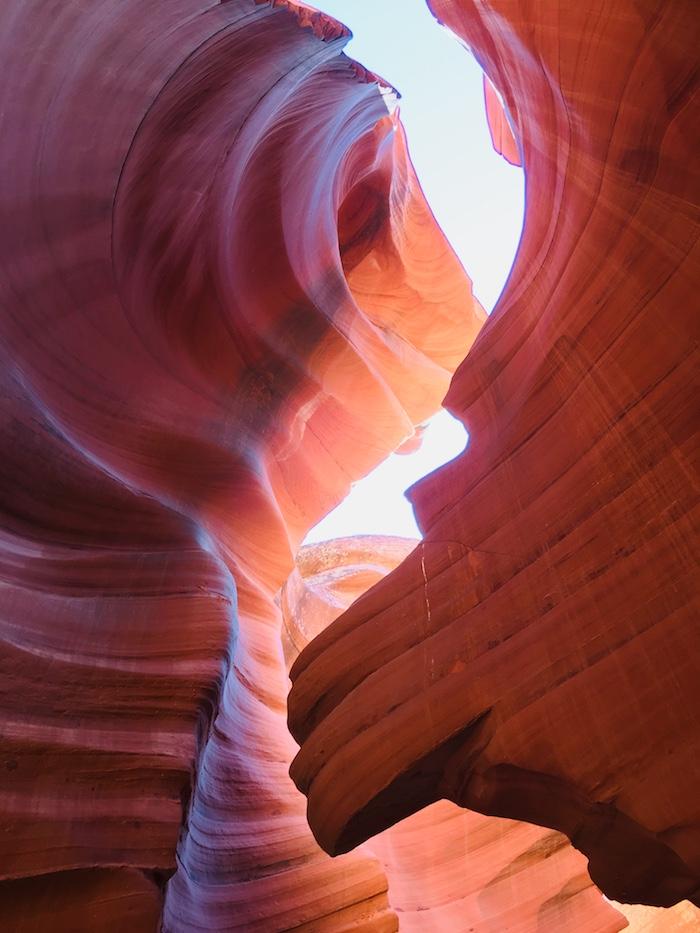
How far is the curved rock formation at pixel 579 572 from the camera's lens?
5.51 ft

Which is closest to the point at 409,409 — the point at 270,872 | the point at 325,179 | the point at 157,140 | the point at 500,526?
the point at 325,179

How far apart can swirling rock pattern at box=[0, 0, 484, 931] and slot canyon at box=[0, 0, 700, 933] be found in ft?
0.05

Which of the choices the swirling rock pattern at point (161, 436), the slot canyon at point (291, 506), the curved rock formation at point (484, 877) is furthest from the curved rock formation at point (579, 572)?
the curved rock formation at point (484, 877)

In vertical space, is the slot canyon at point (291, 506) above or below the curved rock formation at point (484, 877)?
above

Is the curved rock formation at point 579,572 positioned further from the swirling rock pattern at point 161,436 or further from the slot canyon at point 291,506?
the swirling rock pattern at point 161,436

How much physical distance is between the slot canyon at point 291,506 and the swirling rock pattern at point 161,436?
0.05 ft

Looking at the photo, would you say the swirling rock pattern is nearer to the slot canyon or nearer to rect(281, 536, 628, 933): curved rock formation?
the slot canyon

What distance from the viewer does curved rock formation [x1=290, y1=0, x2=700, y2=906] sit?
168 centimetres

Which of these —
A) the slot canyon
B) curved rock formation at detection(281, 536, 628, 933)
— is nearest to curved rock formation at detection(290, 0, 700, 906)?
the slot canyon

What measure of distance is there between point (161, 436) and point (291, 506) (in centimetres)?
189

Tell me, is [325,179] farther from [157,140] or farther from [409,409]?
[409,409]

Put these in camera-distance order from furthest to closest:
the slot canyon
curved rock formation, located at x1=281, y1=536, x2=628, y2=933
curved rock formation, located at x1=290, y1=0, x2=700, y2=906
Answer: curved rock formation, located at x1=281, y1=536, x2=628, y2=933 → the slot canyon → curved rock formation, located at x1=290, y1=0, x2=700, y2=906

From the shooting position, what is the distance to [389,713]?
6.75 ft

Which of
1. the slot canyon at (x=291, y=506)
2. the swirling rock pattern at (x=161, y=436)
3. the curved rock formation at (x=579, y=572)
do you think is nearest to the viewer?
the curved rock formation at (x=579, y=572)
